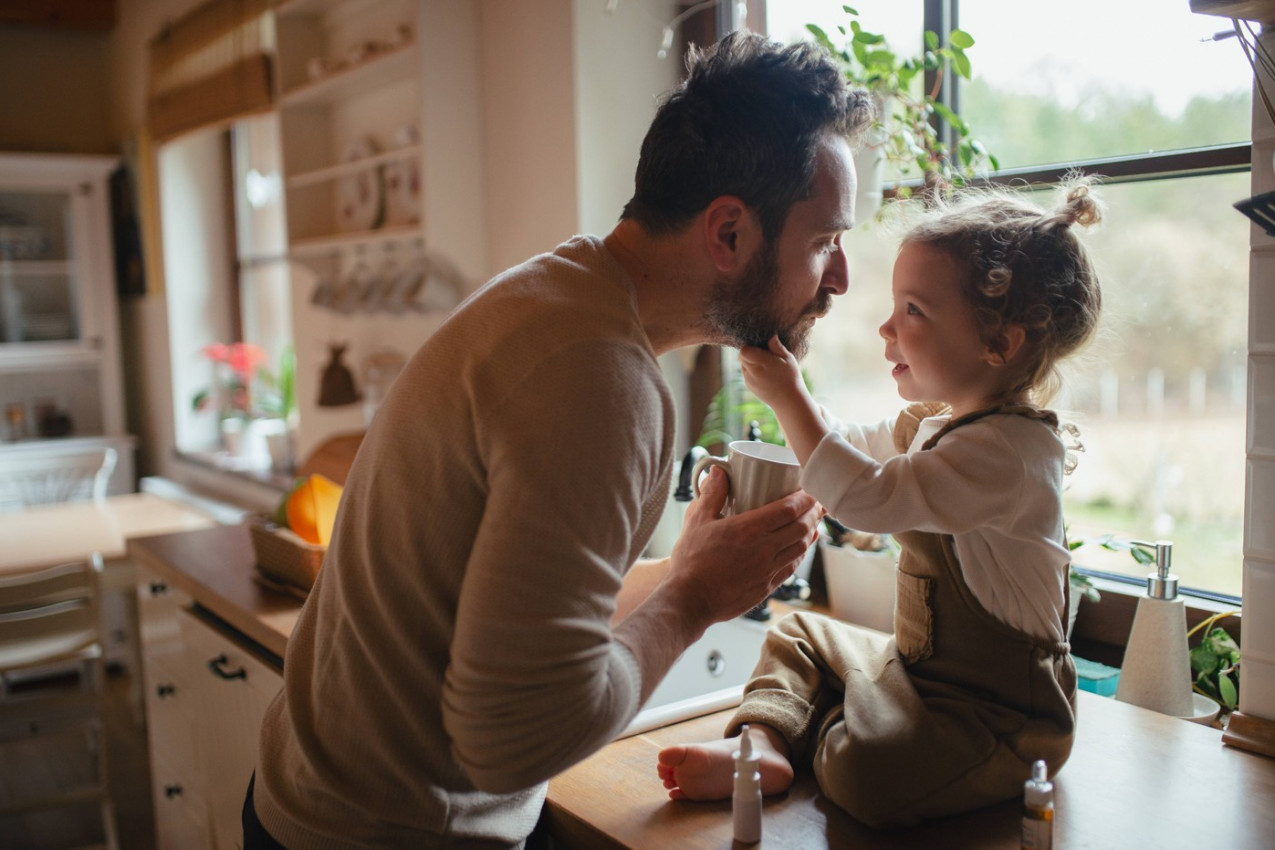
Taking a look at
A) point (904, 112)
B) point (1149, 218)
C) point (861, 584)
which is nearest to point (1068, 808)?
point (861, 584)

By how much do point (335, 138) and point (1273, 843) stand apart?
328cm

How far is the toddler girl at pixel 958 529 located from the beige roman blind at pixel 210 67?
316 centimetres

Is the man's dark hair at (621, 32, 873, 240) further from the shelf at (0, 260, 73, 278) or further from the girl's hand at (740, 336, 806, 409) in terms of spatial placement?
the shelf at (0, 260, 73, 278)

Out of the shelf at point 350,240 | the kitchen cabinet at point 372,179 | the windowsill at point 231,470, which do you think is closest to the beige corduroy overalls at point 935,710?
the kitchen cabinet at point 372,179

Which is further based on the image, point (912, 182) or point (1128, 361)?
point (912, 182)

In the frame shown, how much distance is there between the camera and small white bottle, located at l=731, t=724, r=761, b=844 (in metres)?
1.03

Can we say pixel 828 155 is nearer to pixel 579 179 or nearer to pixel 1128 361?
pixel 1128 361

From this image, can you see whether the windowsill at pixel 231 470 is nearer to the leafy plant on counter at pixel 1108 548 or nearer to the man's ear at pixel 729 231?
the leafy plant on counter at pixel 1108 548

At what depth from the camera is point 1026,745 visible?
3.56ft

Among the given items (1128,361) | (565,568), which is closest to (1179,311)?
(1128,361)

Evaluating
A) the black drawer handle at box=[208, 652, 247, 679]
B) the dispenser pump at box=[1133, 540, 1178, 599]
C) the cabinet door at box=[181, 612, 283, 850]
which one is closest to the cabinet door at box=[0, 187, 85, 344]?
the cabinet door at box=[181, 612, 283, 850]

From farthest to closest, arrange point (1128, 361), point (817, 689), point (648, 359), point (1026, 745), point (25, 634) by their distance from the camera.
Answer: point (25, 634) → point (1128, 361) → point (817, 689) → point (1026, 745) → point (648, 359)

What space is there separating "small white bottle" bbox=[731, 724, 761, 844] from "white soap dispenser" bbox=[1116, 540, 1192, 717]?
26.0 inches

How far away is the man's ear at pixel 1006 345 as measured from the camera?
114cm
